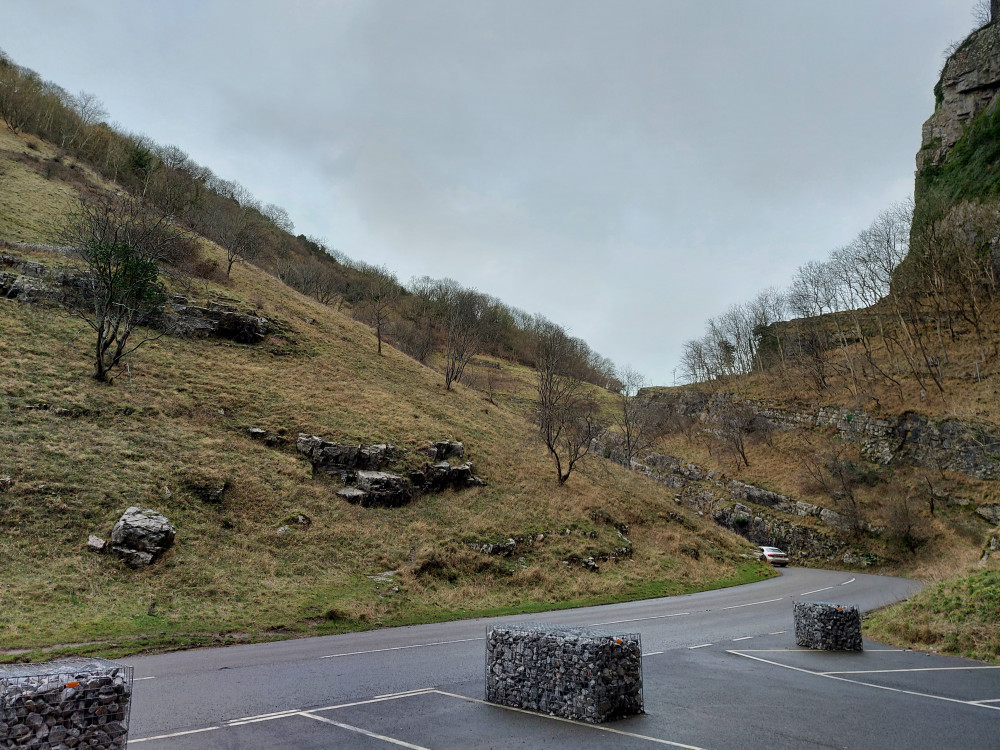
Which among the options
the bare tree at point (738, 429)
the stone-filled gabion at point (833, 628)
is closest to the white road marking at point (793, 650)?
the stone-filled gabion at point (833, 628)

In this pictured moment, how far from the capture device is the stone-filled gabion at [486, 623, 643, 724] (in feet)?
24.6

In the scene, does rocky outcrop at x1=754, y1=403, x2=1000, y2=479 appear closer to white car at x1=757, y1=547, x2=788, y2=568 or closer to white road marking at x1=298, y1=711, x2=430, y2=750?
white car at x1=757, y1=547, x2=788, y2=568

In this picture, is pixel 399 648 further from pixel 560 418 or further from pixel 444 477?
pixel 560 418

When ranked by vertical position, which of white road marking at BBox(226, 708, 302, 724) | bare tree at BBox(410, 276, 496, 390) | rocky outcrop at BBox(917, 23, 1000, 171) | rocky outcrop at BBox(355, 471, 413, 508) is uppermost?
rocky outcrop at BBox(917, 23, 1000, 171)

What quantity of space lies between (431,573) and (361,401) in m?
15.4

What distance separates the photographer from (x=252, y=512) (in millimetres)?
21016

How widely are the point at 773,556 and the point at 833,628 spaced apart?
88.6 ft

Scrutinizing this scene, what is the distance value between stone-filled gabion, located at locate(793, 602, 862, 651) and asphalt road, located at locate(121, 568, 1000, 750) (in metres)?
0.40

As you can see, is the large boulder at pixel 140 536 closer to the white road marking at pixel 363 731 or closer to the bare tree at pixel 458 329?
the white road marking at pixel 363 731

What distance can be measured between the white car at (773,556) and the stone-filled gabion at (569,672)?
3345 centimetres

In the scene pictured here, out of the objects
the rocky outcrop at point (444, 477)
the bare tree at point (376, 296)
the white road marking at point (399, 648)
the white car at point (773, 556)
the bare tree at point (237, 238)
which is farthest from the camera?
the bare tree at point (376, 296)

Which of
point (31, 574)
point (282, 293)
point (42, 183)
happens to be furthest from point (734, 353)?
point (42, 183)

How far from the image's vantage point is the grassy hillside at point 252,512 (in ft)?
49.5

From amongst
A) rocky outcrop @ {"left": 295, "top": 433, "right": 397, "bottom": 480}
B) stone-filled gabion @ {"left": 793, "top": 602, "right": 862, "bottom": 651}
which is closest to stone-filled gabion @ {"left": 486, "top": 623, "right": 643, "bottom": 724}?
stone-filled gabion @ {"left": 793, "top": 602, "right": 862, "bottom": 651}
